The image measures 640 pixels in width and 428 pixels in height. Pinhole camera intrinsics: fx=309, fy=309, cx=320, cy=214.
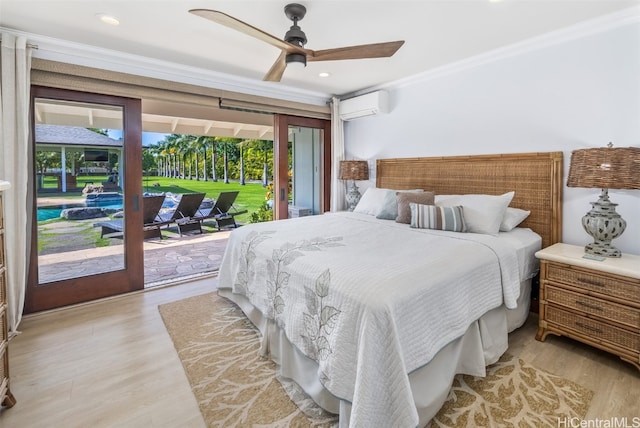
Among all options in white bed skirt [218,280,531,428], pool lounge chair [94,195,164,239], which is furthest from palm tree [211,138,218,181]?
white bed skirt [218,280,531,428]

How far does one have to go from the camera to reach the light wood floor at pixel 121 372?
1649 mm

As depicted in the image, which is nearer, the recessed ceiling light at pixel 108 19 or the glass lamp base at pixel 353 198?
the recessed ceiling light at pixel 108 19

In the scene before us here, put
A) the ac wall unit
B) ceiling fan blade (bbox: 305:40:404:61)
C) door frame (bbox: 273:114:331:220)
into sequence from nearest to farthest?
ceiling fan blade (bbox: 305:40:404:61) < the ac wall unit < door frame (bbox: 273:114:331:220)

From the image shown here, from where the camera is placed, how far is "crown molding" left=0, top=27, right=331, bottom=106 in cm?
275

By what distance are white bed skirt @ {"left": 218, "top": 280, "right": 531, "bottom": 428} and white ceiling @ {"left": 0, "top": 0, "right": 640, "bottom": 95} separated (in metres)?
2.12

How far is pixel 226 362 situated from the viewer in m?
2.11

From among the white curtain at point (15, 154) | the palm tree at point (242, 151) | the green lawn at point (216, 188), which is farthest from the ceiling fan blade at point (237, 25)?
the palm tree at point (242, 151)

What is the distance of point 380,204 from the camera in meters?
3.69

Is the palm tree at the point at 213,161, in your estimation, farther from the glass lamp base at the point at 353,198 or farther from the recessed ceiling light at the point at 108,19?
the recessed ceiling light at the point at 108,19

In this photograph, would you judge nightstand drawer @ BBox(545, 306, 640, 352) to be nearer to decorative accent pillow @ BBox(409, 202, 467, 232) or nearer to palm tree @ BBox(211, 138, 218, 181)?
decorative accent pillow @ BBox(409, 202, 467, 232)

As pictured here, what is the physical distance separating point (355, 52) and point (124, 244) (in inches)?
116

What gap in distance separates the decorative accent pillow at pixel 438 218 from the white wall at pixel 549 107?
3.10ft

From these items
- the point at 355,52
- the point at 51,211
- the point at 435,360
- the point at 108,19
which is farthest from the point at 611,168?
the point at 51,211

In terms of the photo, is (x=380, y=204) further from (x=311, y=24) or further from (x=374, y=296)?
(x=374, y=296)
